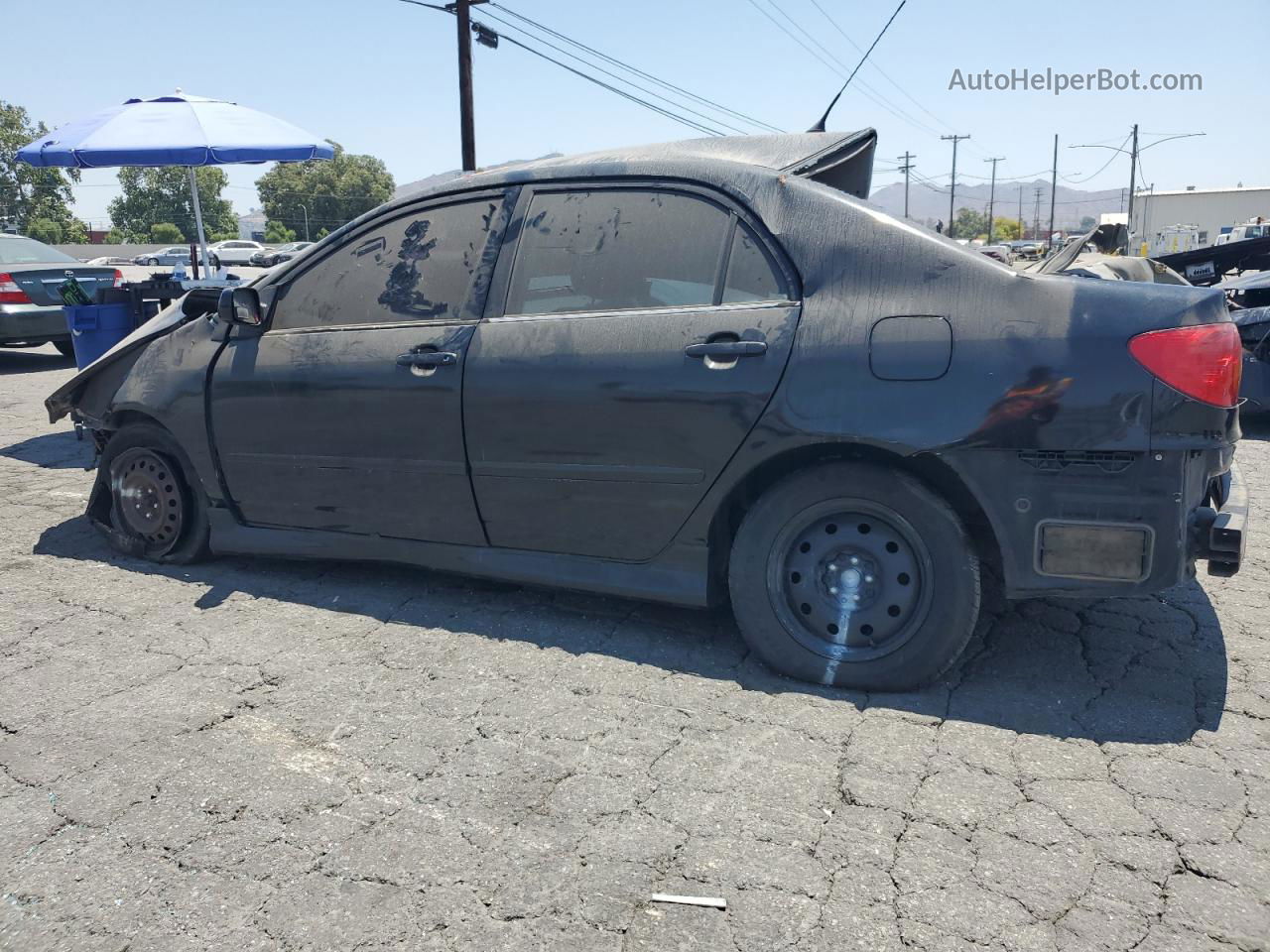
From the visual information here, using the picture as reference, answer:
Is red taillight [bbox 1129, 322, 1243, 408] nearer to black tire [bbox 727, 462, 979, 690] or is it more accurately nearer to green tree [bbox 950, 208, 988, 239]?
black tire [bbox 727, 462, 979, 690]

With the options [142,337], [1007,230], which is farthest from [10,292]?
[1007,230]

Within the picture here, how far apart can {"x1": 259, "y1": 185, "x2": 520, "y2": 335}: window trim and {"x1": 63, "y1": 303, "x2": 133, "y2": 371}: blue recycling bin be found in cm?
368

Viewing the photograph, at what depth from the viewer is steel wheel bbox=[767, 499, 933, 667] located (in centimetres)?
293

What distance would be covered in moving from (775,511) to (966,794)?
101 cm

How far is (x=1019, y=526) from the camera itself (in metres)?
2.79

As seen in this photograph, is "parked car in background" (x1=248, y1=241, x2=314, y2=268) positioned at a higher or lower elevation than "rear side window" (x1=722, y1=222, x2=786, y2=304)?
higher

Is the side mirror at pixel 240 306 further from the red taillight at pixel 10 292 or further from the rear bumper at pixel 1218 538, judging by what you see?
the red taillight at pixel 10 292

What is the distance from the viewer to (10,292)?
436 inches

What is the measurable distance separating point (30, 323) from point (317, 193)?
3698 inches

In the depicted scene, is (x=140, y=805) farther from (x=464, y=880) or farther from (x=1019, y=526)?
(x=1019, y=526)

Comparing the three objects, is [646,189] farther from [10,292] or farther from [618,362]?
[10,292]

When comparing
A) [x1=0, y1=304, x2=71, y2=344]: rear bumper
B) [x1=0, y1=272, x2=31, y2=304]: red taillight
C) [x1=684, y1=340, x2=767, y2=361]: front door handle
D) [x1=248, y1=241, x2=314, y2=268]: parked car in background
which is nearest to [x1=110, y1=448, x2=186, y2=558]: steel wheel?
[x1=684, y1=340, x2=767, y2=361]: front door handle

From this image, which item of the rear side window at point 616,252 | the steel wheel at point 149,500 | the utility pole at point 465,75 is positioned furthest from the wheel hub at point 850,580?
the utility pole at point 465,75

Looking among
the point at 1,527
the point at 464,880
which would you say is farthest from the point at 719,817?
the point at 1,527
